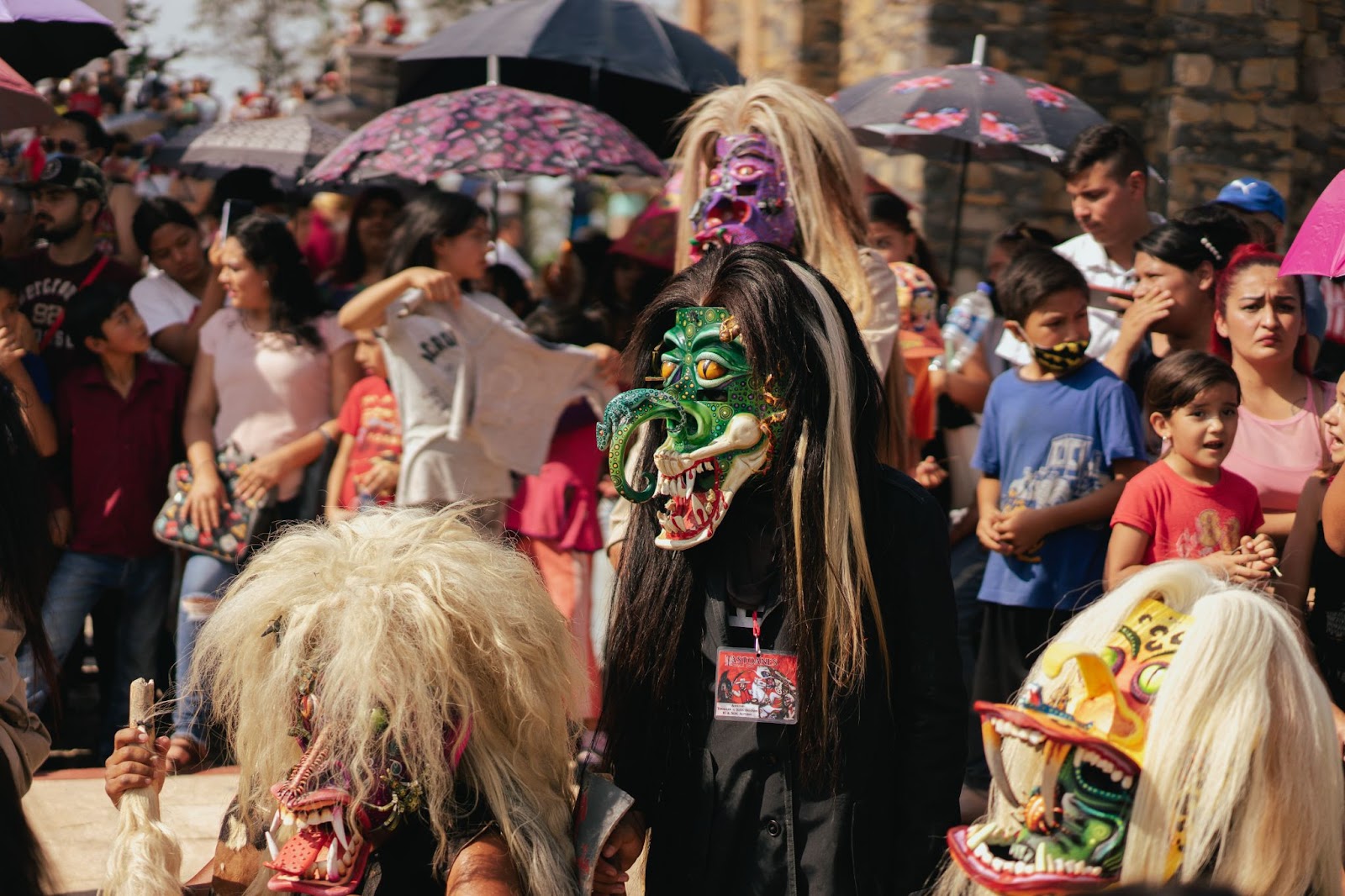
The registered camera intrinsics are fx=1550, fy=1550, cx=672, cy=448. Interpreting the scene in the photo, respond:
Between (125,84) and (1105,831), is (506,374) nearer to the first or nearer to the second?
(1105,831)

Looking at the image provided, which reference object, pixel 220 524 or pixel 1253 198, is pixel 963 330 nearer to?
pixel 1253 198

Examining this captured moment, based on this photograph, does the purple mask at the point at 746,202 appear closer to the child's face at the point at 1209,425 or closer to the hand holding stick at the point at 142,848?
the child's face at the point at 1209,425

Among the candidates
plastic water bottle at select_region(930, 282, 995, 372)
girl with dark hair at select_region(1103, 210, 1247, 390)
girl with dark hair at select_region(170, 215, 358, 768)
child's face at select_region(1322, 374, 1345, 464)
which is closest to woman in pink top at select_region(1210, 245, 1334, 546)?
girl with dark hair at select_region(1103, 210, 1247, 390)

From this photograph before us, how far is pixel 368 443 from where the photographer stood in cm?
543

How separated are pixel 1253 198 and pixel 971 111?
1131mm

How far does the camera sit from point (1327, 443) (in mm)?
4051

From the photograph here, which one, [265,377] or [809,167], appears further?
[265,377]

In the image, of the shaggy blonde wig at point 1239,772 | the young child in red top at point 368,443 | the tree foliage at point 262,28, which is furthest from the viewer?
the tree foliage at point 262,28

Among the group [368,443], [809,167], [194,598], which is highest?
[809,167]

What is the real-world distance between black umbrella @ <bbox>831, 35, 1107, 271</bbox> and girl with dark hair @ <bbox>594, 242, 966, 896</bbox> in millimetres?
3537

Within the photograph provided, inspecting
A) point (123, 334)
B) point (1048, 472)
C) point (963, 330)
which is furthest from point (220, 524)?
point (1048, 472)

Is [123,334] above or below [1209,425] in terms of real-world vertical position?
below

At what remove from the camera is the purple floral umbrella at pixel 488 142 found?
5.79 meters

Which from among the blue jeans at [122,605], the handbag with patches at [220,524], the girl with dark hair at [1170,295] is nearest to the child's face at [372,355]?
the handbag with patches at [220,524]
